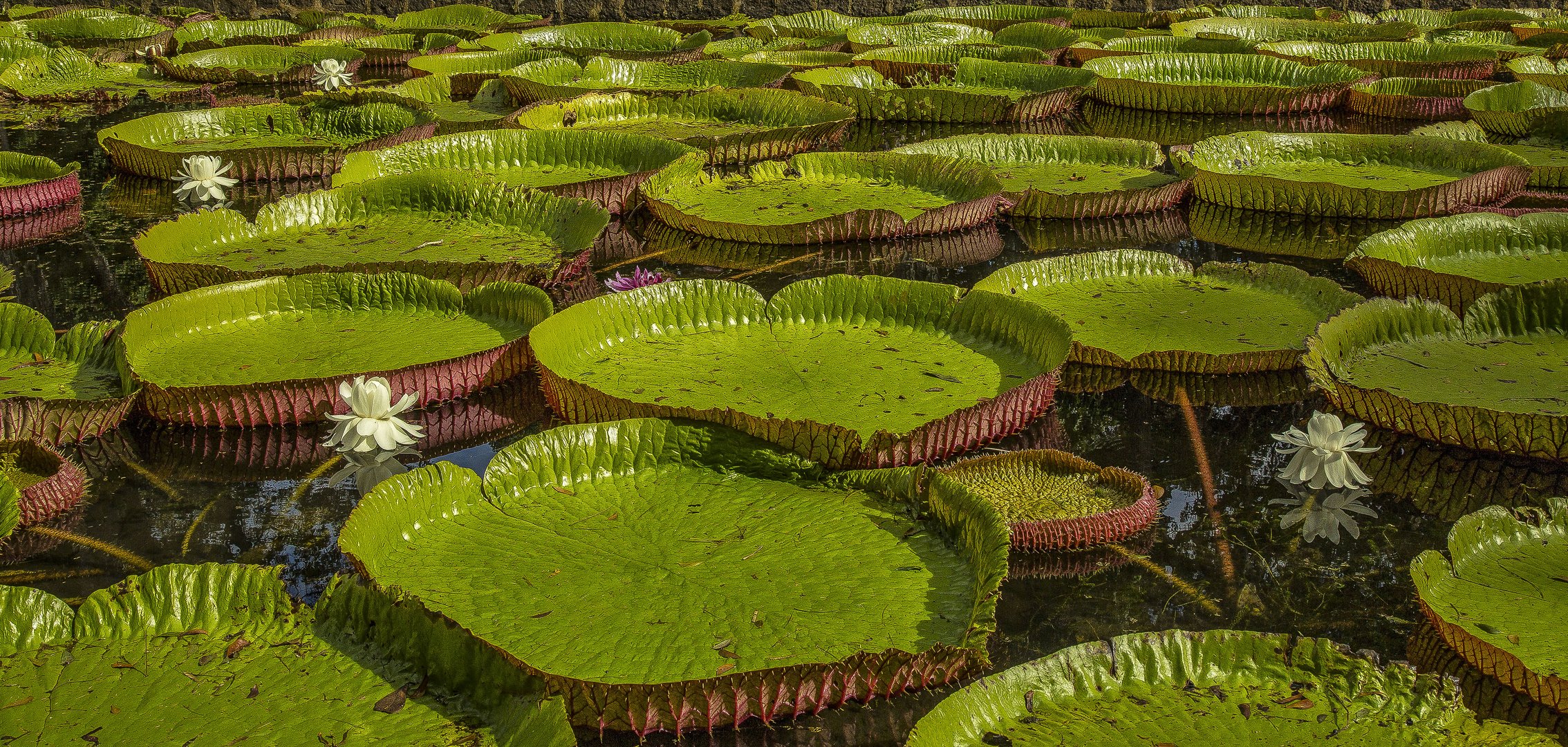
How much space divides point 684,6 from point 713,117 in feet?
25.4

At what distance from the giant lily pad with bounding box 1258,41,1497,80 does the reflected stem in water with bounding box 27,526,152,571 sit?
9178mm

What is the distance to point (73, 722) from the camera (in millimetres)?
2137

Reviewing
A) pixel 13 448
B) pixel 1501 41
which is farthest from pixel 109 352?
pixel 1501 41

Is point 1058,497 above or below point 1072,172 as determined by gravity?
below

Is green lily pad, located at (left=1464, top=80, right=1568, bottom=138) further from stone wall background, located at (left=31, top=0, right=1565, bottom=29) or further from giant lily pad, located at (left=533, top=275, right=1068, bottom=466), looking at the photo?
stone wall background, located at (left=31, top=0, right=1565, bottom=29)

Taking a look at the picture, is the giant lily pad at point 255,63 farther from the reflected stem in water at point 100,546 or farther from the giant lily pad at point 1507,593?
the giant lily pad at point 1507,593

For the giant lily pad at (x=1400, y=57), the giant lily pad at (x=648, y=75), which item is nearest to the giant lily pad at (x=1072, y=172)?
the giant lily pad at (x=648, y=75)

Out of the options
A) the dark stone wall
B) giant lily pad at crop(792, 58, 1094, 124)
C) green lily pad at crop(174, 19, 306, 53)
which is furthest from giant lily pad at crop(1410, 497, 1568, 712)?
the dark stone wall

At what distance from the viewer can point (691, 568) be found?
2.70 m

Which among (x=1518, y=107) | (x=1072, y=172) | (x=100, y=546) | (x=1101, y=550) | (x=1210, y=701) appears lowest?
(x=100, y=546)

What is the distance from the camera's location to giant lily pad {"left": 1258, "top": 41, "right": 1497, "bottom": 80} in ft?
31.8

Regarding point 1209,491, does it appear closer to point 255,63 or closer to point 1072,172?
point 1072,172

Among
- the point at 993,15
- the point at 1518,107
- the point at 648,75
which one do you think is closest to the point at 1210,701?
the point at 1518,107

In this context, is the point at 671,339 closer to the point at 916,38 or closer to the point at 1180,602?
the point at 1180,602
